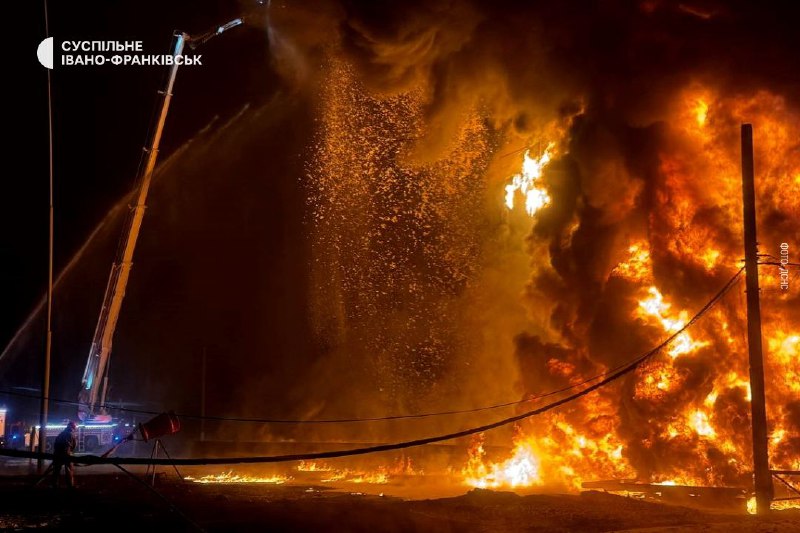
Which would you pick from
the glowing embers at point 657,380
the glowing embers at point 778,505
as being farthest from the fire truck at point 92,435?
the glowing embers at point 778,505

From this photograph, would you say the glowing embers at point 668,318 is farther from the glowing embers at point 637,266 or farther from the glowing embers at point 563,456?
the glowing embers at point 563,456

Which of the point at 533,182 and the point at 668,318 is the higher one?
the point at 533,182

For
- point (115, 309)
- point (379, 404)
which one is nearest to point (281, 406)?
point (379, 404)

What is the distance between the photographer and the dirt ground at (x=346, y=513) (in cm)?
1397

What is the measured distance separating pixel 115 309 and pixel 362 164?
10240mm

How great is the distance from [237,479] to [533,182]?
13.3 m

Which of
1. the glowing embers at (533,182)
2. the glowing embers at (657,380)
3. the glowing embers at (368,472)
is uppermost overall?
the glowing embers at (533,182)

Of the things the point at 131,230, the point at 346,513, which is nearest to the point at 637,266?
the point at 346,513

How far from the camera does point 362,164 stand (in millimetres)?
28984

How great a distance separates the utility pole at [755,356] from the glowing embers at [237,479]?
45.1ft

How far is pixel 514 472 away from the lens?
71.1 ft

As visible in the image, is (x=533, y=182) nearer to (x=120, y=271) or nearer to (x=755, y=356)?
(x=755, y=356)

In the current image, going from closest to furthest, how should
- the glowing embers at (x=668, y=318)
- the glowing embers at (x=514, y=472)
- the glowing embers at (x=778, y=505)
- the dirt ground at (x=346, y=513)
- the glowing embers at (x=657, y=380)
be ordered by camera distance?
1. the dirt ground at (x=346, y=513)
2. the glowing embers at (x=778, y=505)
3. the glowing embers at (x=657, y=380)
4. the glowing embers at (x=668, y=318)
5. the glowing embers at (x=514, y=472)

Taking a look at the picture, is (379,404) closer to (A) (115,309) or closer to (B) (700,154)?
(A) (115,309)
